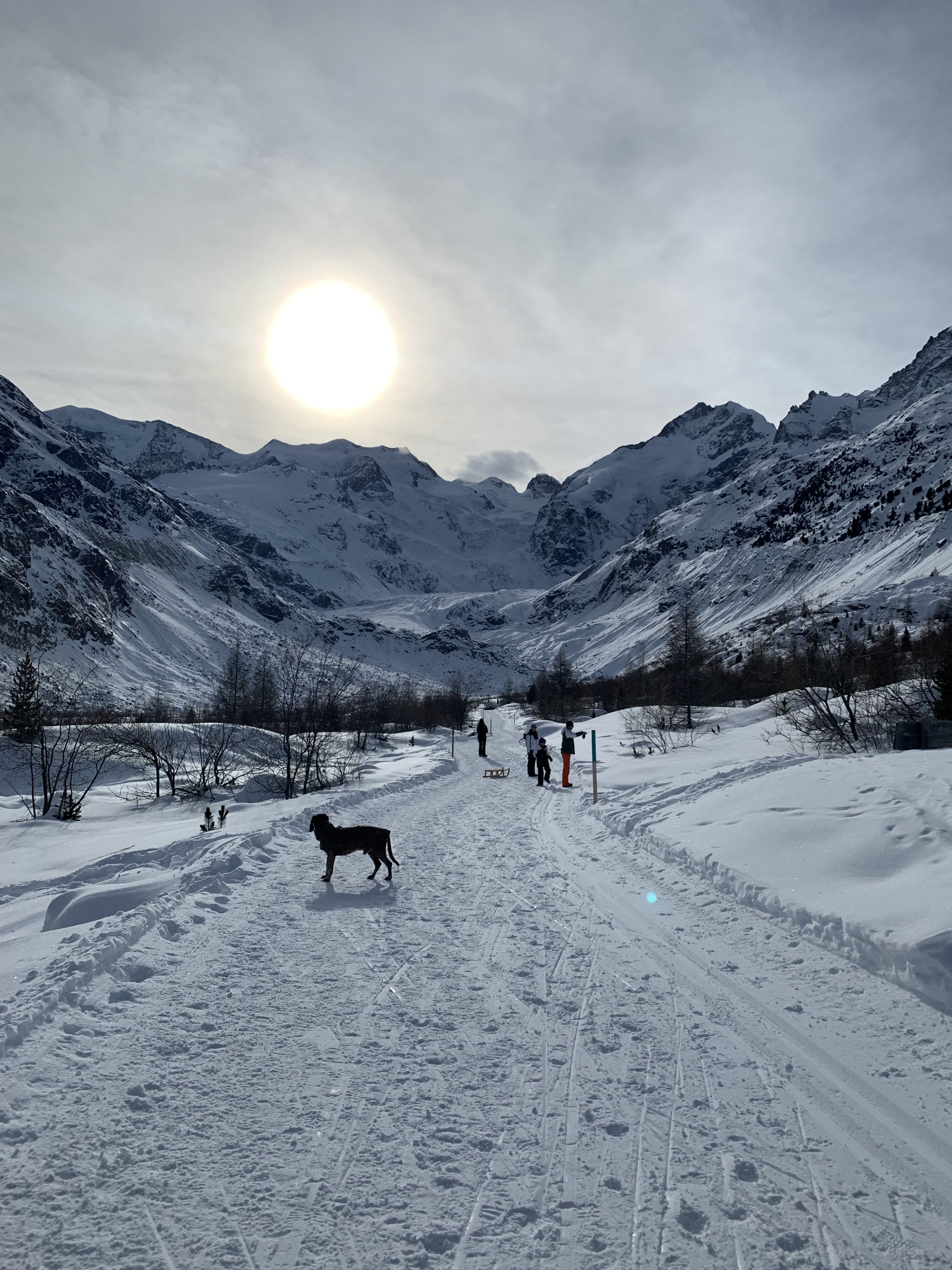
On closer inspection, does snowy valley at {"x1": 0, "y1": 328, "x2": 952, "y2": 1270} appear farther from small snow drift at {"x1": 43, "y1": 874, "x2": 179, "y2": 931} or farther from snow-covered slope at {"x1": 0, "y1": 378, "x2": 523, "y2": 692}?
snow-covered slope at {"x1": 0, "y1": 378, "x2": 523, "y2": 692}

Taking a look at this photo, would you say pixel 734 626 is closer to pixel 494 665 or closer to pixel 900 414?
pixel 494 665

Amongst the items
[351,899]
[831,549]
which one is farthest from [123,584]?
[831,549]

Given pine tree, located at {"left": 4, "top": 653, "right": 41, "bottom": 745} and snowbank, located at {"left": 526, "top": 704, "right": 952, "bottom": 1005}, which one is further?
pine tree, located at {"left": 4, "top": 653, "right": 41, "bottom": 745}

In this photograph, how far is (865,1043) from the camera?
184 inches

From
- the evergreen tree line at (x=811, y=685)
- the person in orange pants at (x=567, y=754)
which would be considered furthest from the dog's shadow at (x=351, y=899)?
the evergreen tree line at (x=811, y=685)

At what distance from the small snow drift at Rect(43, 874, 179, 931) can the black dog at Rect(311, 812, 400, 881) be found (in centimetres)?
187

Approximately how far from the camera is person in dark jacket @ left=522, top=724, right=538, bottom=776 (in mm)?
20828

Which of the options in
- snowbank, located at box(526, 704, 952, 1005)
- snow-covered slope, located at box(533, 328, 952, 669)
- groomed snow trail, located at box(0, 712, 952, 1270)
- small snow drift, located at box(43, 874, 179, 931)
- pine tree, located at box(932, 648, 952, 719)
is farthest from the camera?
snow-covered slope, located at box(533, 328, 952, 669)

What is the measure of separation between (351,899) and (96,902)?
2829mm

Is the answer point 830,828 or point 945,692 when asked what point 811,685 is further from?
point 830,828

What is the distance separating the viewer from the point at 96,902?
7.25 metres

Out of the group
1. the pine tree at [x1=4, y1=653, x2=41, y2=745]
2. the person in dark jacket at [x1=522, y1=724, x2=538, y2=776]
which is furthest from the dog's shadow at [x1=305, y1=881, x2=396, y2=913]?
the pine tree at [x1=4, y1=653, x2=41, y2=745]

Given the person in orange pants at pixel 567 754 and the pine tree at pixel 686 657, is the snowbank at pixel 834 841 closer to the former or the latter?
the person in orange pants at pixel 567 754

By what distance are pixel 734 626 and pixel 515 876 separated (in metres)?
121
